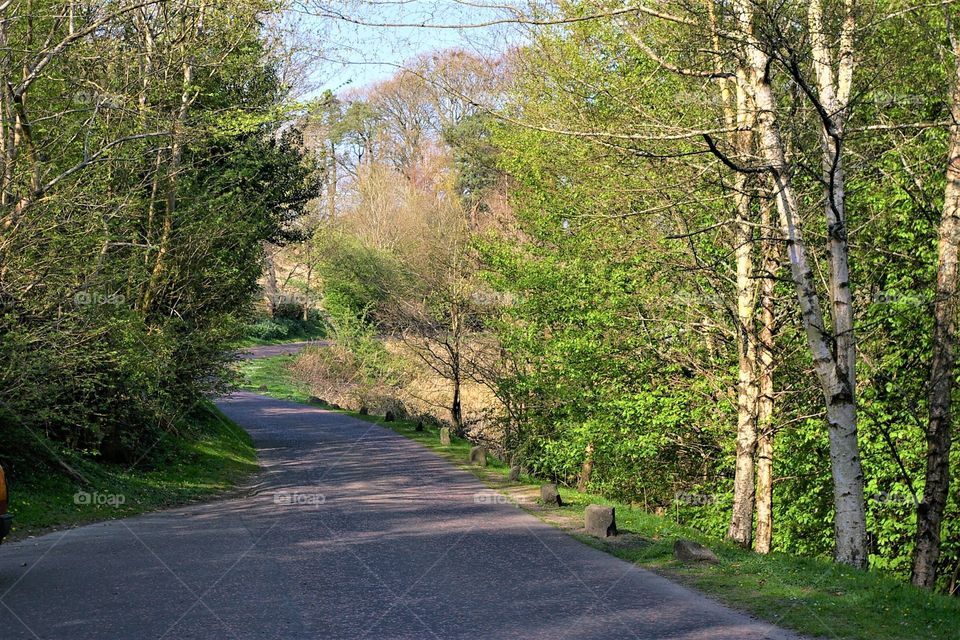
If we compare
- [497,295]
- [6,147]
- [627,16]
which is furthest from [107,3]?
[497,295]

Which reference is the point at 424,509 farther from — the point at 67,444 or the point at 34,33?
the point at 34,33

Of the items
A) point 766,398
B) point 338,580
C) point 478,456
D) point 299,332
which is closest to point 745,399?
point 766,398

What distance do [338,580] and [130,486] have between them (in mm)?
8082

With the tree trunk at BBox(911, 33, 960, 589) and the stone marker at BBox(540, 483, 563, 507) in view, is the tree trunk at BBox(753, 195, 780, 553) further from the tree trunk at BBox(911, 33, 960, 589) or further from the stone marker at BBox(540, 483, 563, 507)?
the stone marker at BBox(540, 483, 563, 507)

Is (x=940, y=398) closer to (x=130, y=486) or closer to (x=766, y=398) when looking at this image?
(x=766, y=398)

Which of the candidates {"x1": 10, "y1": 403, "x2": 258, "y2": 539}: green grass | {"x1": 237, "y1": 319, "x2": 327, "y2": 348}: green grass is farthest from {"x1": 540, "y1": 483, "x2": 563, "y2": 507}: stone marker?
{"x1": 237, "y1": 319, "x2": 327, "y2": 348}: green grass

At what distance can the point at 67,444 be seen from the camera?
16438mm

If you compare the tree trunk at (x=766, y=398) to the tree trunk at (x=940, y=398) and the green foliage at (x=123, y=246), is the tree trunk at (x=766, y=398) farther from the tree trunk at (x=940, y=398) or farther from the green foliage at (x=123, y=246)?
the green foliage at (x=123, y=246)

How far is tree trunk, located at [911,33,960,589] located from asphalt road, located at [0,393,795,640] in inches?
160

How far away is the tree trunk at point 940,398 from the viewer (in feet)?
36.4

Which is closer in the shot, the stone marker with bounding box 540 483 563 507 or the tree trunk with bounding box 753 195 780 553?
the tree trunk with bounding box 753 195 780 553

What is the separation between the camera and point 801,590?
27.0ft

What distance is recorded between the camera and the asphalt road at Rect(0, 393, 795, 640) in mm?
7207

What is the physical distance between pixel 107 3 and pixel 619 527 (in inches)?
441
